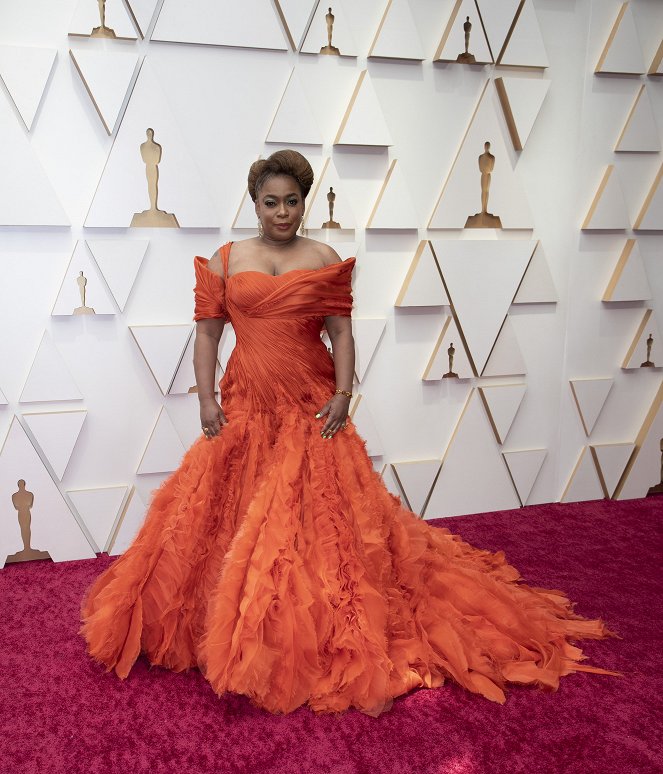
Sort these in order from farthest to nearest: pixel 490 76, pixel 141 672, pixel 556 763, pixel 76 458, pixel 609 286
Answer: pixel 609 286 < pixel 490 76 < pixel 76 458 < pixel 141 672 < pixel 556 763

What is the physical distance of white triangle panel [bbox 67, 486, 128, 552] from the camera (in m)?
3.20

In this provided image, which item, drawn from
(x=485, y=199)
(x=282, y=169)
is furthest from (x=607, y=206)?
(x=282, y=169)

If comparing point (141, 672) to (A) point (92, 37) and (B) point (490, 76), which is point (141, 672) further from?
(B) point (490, 76)

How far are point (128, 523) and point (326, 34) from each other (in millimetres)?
2183

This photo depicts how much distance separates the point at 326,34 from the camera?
10.3ft

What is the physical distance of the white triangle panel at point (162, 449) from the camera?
3.21 metres

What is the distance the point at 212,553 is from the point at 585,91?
8.87ft

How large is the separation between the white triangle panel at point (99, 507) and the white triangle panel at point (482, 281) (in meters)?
1.68

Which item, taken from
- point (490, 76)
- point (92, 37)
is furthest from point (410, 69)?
point (92, 37)

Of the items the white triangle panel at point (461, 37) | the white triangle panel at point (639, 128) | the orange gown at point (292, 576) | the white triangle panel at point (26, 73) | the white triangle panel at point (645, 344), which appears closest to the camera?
the orange gown at point (292, 576)

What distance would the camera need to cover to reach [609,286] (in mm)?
3736

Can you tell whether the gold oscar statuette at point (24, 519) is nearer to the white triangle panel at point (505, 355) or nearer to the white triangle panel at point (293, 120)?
the white triangle panel at point (293, 120)

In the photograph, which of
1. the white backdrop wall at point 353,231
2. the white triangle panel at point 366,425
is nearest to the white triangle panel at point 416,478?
the white backdrop wall at point 353,231

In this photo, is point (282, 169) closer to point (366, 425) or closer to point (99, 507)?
point (366, 425)
